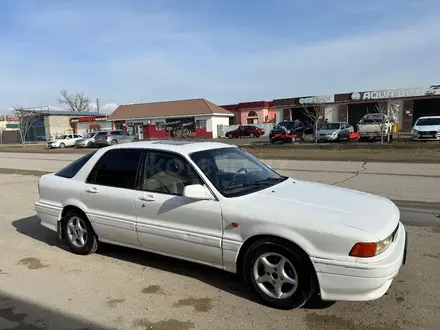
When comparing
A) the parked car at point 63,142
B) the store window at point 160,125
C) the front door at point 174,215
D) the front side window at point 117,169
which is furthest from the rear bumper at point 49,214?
the store window at point 160,125

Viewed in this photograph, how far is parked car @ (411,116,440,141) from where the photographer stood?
23156 mm

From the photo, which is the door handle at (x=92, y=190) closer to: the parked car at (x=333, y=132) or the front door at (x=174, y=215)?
the front door at (x=174, y=215)

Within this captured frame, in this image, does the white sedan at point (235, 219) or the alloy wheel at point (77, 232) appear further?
the alloy wheel at point (77, 232)

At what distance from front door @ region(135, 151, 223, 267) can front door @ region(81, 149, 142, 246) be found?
0.16 metres

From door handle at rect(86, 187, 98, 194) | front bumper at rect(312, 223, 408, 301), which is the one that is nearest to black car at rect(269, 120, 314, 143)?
door handle at rect(86, 187, 98, 194)

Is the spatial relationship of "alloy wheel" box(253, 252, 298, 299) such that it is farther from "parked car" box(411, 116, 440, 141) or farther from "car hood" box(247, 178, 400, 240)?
"parked car" box(411, 116, 440, 141)

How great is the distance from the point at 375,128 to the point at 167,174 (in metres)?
24.3

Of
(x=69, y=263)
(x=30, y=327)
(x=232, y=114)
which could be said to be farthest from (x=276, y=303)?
(x=232, y=114)

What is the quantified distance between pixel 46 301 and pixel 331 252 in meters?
2.79

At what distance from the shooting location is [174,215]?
162 inches

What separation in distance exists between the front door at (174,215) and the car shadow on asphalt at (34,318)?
1153 millimetres

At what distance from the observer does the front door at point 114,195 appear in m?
4.56

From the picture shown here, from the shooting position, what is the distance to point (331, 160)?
54.2 feet

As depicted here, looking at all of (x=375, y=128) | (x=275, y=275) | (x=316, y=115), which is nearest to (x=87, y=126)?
(x=316, y=115)
